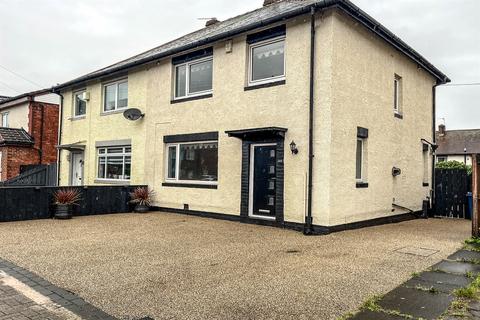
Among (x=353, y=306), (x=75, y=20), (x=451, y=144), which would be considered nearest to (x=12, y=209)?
(x=353, y=306)

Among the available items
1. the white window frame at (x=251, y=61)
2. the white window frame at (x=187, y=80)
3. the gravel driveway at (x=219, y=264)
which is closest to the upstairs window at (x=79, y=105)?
→ the white window frame at (x=187, y=80)

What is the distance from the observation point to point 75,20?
21984mm

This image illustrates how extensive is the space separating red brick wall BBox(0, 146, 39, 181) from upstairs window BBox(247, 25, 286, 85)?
16940 millimetres

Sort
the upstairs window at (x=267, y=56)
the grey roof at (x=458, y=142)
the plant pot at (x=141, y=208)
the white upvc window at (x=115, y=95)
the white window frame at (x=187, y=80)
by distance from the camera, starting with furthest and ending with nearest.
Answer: the grey roof at (x=458, y=142)
the white upvc window at (x=115, y=95)
the plant pot at (x=141, y=208)
the white window frame at (x=187, y=80)
the upstairs window at (x=267, y=56)

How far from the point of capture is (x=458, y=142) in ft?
143

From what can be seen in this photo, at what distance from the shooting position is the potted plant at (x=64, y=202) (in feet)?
36.5

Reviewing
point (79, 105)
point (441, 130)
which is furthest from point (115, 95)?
point (441, 130)

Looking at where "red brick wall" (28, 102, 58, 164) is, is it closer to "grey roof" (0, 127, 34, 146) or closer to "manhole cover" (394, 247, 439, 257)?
"grey roof" (0, 127, 34, 146)

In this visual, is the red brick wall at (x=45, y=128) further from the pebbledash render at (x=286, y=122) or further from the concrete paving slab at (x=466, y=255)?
the concrete paving slab at (x=466, y=255)

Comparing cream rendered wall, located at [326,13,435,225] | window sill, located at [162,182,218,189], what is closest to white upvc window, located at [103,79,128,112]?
window sill, located at [162,182,218,189]

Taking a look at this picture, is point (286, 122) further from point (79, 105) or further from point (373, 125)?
point (79, 105)

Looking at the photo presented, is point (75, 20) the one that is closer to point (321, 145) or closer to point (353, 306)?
point (321, 145)

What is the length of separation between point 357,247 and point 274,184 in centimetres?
332

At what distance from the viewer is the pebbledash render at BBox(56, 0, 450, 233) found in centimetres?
935
